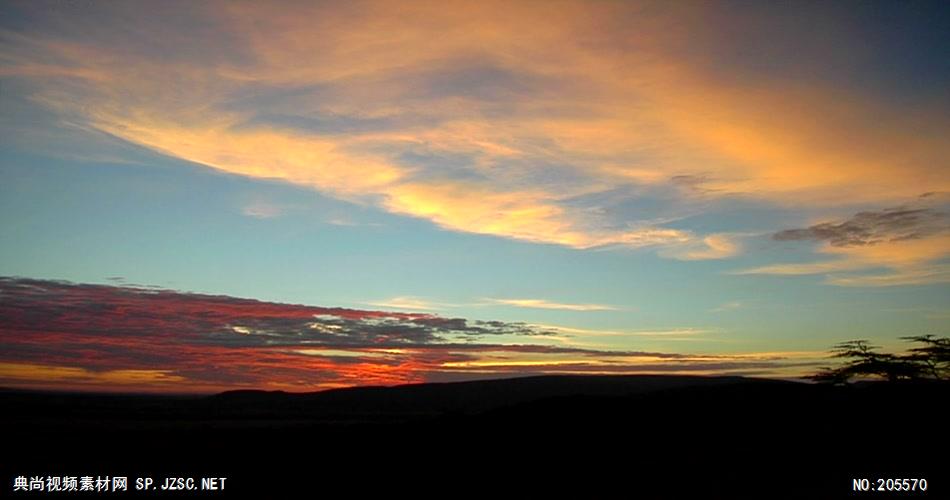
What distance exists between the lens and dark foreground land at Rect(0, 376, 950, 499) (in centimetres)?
2452

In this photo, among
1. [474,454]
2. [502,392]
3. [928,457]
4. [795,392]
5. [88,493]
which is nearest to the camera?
[88,493]

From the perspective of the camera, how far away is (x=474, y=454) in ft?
104

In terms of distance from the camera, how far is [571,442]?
1366 inches

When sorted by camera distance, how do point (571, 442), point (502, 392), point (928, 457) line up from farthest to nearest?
point (502, 392) → point (571, 442) → point (928, 457)

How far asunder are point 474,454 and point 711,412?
1675cm

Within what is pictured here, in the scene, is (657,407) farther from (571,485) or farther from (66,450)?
(66,450)

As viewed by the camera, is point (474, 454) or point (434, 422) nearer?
point (474, 454)

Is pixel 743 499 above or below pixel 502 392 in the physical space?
above

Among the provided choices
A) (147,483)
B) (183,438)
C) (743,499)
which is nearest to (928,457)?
(743,499)

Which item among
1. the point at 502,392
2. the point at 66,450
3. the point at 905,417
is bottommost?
the point at 502,392

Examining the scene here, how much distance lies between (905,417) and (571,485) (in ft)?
68.4

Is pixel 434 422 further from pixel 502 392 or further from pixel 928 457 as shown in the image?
pixel 502 392

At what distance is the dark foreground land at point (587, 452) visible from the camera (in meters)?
24.5

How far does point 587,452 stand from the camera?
3183cm
